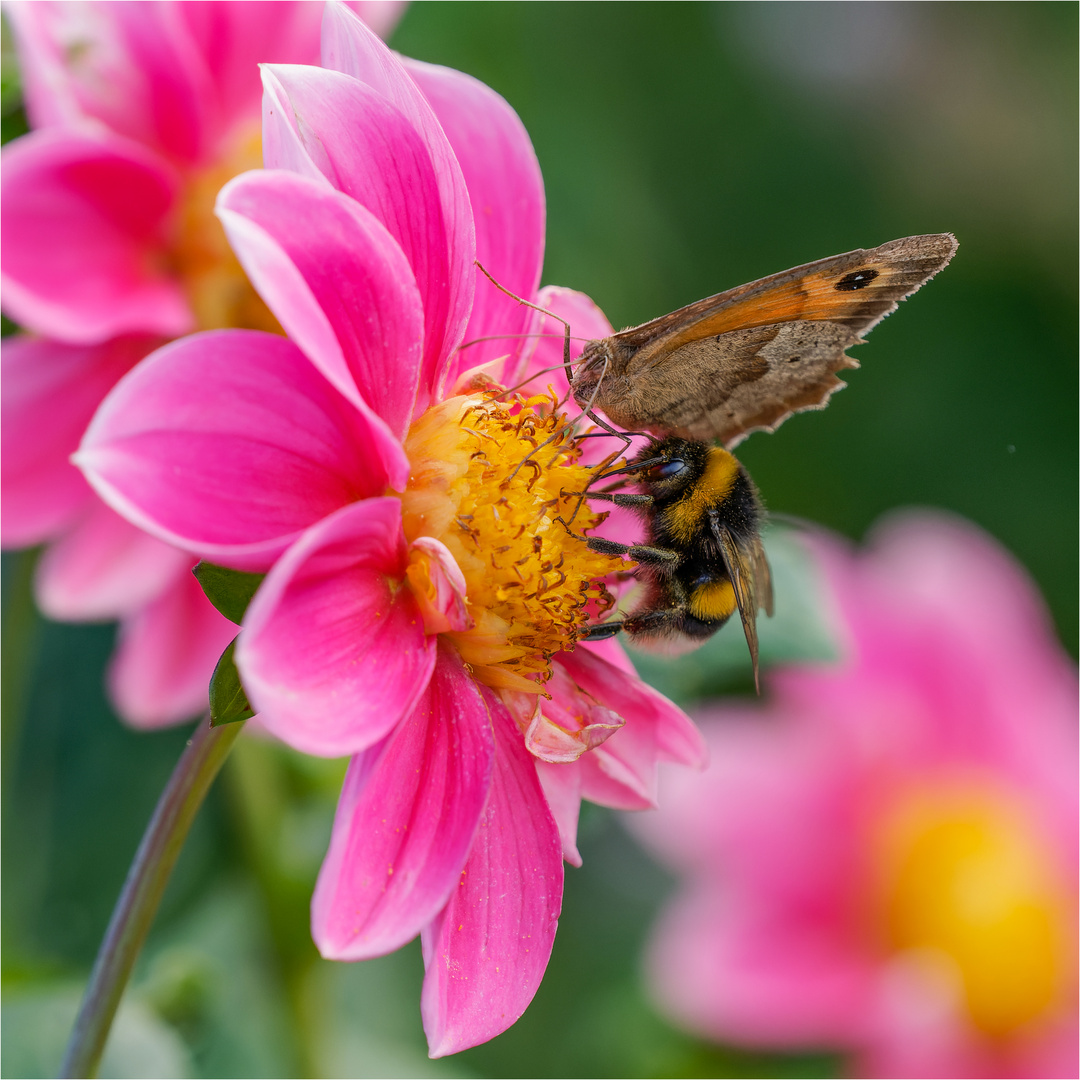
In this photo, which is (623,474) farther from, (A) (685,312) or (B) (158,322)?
(B) (158,322)

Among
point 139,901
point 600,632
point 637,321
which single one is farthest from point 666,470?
point 637,321

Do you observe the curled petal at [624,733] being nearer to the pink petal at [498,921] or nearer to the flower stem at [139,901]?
the pink petal at [498,921]

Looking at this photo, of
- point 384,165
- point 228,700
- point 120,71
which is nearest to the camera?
point 228,700

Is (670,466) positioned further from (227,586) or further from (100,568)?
(100,568)

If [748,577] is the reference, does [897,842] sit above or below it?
below

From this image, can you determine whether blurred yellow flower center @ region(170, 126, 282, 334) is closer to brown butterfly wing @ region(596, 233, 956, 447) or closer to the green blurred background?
the green blurred background
